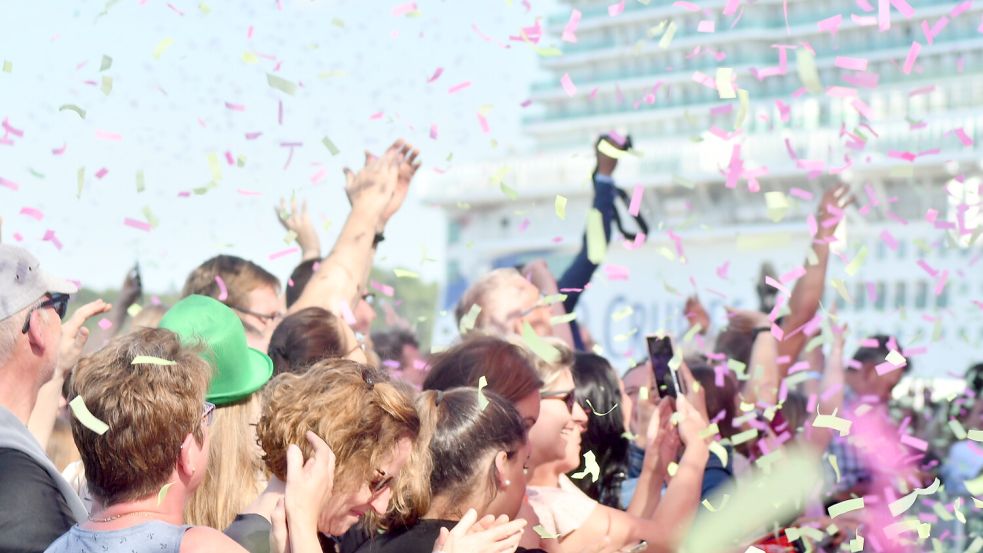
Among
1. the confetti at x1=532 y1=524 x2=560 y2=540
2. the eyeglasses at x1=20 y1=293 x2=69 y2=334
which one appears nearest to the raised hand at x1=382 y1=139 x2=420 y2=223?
the confetti at x1=532 y1=524 x2=560 y2=540

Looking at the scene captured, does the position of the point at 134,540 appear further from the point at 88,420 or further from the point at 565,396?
the point at 565,396

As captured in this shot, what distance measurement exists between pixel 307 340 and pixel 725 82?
147 cm

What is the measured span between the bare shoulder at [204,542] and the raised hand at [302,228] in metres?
3.14

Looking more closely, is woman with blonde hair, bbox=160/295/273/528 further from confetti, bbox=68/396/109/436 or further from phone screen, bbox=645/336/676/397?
phone screen, bbox=645/336/676/397

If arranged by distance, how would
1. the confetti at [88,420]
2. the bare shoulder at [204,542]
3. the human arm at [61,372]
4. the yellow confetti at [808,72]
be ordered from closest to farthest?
the bare shoulder at [204,542]
the confetti at [88,420]
the human arm at [61,372]
the yellow confetti at [808,72]

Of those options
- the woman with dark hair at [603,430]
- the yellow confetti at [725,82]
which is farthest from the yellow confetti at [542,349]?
the yellow confetti at [725,82]

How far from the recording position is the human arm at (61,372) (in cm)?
352

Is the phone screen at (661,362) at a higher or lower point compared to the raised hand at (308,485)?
lower

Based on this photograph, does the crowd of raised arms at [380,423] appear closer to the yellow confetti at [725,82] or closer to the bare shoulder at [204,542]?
the bare shoulder at [204,542]

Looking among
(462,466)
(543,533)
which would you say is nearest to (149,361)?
(462,466)

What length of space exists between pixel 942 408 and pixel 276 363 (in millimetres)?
7089

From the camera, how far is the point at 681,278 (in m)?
46.6

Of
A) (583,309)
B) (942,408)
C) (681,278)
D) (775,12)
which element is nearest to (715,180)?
(681,278)

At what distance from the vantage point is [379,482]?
2.85 m
